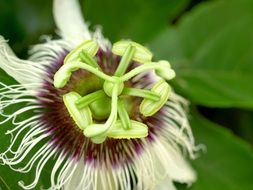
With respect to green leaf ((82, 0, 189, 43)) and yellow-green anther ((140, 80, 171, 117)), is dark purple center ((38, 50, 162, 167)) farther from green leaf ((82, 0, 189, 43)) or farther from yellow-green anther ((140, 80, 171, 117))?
green leaf ((82, 0, 189, 43))

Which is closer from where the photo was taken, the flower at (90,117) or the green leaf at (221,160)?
the flower at (90,117)

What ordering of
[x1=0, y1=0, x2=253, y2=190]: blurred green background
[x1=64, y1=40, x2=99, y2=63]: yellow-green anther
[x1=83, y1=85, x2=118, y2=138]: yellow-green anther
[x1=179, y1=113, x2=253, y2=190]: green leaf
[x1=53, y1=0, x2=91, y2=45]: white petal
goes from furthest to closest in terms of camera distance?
[x1=0, y1=0, x2=253, y2=190]: blurred green background → [x1=179, y1=113, x2=253, y2=190]: green leaf → [x1=53, y1=0, x2=91, y2=45]: white petal → [x1=64, y1=40, x2=99, y2=63]: yellow-green anther → [x1=83, y1=85, x2=118, y2=138]: yellow-green anther

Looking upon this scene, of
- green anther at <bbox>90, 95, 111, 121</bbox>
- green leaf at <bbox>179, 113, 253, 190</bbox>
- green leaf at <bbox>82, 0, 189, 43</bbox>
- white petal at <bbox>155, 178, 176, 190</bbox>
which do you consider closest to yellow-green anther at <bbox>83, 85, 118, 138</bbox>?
green anther at <bbox>90, 95, 111, 121</bbox>

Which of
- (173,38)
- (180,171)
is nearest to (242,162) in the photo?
(180,171)

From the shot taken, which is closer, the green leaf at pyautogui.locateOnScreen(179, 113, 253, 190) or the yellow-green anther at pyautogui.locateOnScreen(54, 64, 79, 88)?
the yellow-green anther at pyautogui.locateOnScreen(54, 64, 79, 88)

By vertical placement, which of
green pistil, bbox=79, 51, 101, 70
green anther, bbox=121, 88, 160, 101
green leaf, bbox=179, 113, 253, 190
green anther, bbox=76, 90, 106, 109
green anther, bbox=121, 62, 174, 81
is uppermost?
green pistil, bbox=79, 51, 101, 70

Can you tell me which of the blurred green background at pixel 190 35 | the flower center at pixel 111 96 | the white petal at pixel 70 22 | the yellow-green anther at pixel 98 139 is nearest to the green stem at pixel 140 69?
the flower center at pixel 111 96

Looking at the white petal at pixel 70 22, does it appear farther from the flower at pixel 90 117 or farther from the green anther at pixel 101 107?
the green anther at pixel 101 107

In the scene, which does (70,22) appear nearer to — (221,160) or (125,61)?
(125,61)
